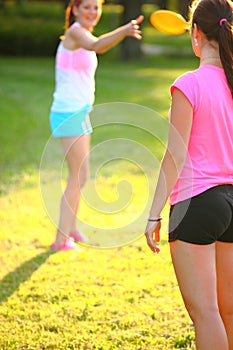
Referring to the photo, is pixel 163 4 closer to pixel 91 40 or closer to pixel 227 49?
pixel 91 40

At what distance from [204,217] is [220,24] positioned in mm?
746

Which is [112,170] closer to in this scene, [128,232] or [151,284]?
[128,232]

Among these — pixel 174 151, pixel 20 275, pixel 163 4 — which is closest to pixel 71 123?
pixel 20 275

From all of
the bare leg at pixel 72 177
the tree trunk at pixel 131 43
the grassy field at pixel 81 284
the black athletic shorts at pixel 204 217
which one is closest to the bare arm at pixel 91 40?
the bare leg at pixel 72 177

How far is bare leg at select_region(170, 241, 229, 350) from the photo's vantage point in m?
2.71

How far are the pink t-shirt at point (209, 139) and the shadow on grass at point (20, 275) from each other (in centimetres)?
196

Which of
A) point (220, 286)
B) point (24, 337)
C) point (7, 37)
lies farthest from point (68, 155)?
point (7, 37)

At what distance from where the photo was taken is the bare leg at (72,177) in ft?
17.0

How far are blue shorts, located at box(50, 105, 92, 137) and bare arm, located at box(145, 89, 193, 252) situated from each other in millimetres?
2392

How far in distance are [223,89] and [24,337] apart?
1802mm

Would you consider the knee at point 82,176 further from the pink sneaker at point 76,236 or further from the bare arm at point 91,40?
the bare arm at point 91,40

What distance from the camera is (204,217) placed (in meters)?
2.71

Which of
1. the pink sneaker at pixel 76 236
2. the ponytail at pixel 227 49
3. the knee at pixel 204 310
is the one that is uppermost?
the ponytail at pixel 227 49

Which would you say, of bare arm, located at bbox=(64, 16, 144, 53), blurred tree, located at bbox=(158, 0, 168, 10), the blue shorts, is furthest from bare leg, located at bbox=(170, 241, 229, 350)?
blurred tree, located at bbox=(158, 0, 168, 10)
